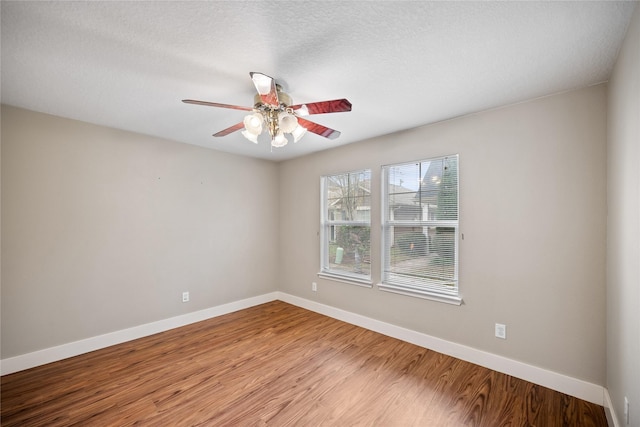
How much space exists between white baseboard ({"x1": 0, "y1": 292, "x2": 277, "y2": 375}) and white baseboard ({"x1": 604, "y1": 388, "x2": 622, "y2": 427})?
387 centimetres

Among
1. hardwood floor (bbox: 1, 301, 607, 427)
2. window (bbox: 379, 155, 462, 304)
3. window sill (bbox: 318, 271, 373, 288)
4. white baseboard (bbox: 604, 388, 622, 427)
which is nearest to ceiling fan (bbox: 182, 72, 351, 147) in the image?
window (bbox: 379, 155, 462, 304)

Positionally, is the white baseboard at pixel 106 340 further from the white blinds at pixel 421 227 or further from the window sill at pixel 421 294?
the white blinds at pixel 421 227

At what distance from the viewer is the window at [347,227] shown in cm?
354

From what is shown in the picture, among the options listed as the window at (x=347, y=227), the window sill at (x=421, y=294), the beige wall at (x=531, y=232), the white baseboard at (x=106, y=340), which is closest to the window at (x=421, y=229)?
the window sill at (x=421, y=294)

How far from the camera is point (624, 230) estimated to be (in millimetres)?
1496

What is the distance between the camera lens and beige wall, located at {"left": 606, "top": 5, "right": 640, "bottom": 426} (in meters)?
1.28

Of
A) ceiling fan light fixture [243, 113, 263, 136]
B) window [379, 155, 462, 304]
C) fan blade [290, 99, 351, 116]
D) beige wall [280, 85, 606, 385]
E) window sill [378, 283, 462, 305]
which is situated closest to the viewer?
fan blade [290, 99, 351, 116]

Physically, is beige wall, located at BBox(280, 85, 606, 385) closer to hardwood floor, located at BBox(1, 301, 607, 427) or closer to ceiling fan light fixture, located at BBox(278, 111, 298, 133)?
hardwood floor, located at BBox(1, 301, 607, 427)

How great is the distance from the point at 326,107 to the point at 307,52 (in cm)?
34

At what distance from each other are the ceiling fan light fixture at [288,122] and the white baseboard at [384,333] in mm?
2538

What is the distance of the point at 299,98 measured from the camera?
221cm

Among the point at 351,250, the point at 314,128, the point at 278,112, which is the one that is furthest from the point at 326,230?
the point at 278,112

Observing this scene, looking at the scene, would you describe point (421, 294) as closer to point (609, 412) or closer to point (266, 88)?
point (609, 412)

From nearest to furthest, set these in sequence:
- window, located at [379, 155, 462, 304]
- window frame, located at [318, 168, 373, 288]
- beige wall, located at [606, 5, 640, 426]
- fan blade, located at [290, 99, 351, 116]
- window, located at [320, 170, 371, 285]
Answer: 1. beige wall, located at [606, 5, 640, 426]
2. fan blade, located at [290, 99, 351, 116]
3. window, located at [379, 155, 462, 304]
4. window, located at [320, 170, 371, 285]
5. window frame, located at [318, 168, 373, 288]
